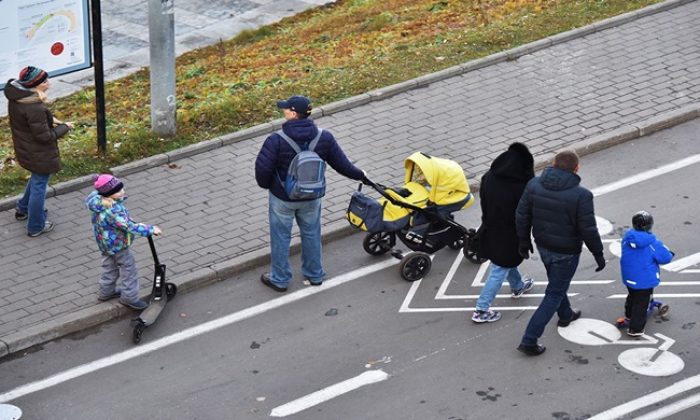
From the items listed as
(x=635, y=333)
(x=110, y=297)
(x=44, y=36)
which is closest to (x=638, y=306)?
(x=635, y=333)

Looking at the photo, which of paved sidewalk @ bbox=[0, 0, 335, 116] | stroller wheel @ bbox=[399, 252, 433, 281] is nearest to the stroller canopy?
stroller wheel @ bbox=[399, 252, 433, 281]

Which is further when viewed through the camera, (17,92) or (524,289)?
(17,92)

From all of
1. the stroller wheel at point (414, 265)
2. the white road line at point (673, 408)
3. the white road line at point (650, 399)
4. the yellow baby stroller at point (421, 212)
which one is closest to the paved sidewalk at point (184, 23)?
the yellow baby stroller at point (421, 212)

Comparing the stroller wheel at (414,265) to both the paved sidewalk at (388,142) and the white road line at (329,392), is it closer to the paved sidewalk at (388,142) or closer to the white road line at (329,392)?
the paved sidewalk at (388,142)

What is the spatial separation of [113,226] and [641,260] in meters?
4.36

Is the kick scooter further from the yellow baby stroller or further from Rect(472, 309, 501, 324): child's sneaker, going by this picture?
Rect(472, 309, 501, 324): child's sneaker

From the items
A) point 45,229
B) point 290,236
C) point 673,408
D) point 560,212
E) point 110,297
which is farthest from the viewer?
point 45,229

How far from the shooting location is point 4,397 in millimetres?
9500

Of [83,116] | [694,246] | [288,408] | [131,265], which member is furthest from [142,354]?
[83,116]

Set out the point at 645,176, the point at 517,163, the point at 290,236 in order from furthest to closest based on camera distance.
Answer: the point at 645,176
the point at 290,236
the point at 517,163

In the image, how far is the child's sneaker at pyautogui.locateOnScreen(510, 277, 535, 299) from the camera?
1074cm

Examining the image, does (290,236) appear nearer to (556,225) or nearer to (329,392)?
(329,392)

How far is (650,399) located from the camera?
916cm

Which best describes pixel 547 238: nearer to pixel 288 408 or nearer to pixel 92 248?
→ pixel 288 408
